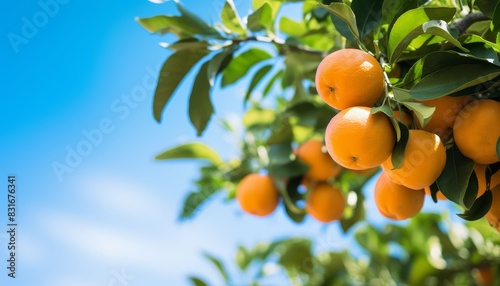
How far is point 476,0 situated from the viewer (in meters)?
1.16

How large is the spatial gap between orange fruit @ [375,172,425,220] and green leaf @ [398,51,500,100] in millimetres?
209

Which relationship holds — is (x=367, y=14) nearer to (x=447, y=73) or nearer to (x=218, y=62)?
(x=447, y=73)

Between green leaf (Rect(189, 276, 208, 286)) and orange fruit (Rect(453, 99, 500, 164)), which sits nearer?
orange fruit (Rect(453, 99, 500, 164))

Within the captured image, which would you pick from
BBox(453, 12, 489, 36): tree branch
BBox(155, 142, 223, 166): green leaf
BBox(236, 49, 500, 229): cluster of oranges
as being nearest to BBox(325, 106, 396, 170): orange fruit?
BBox(236, 49, 500, 229): cluster of oranges

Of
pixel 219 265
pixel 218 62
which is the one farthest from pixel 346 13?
pixel 219 265

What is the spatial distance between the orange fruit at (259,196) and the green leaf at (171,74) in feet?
1.45

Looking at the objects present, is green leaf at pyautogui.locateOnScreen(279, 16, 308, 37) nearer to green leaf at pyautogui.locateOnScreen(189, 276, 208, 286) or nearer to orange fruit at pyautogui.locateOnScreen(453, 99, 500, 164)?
orange fruit at pyautogui.locateOnScreen(453, 99, 500, 164)

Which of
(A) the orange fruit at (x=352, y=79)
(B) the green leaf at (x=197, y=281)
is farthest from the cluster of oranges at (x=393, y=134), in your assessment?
(B) the green leaf at (x=197, y=281)

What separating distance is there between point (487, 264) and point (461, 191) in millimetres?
1550

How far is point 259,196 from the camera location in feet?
5.76

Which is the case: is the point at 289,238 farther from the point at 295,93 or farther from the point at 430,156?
the point at 430,156

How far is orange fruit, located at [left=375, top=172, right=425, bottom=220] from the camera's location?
3.65 feet

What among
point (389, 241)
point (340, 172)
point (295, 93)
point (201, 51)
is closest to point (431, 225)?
point (389, 241)

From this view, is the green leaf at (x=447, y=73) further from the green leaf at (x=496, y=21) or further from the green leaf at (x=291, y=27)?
the green leaf at (x=291, y=27)
